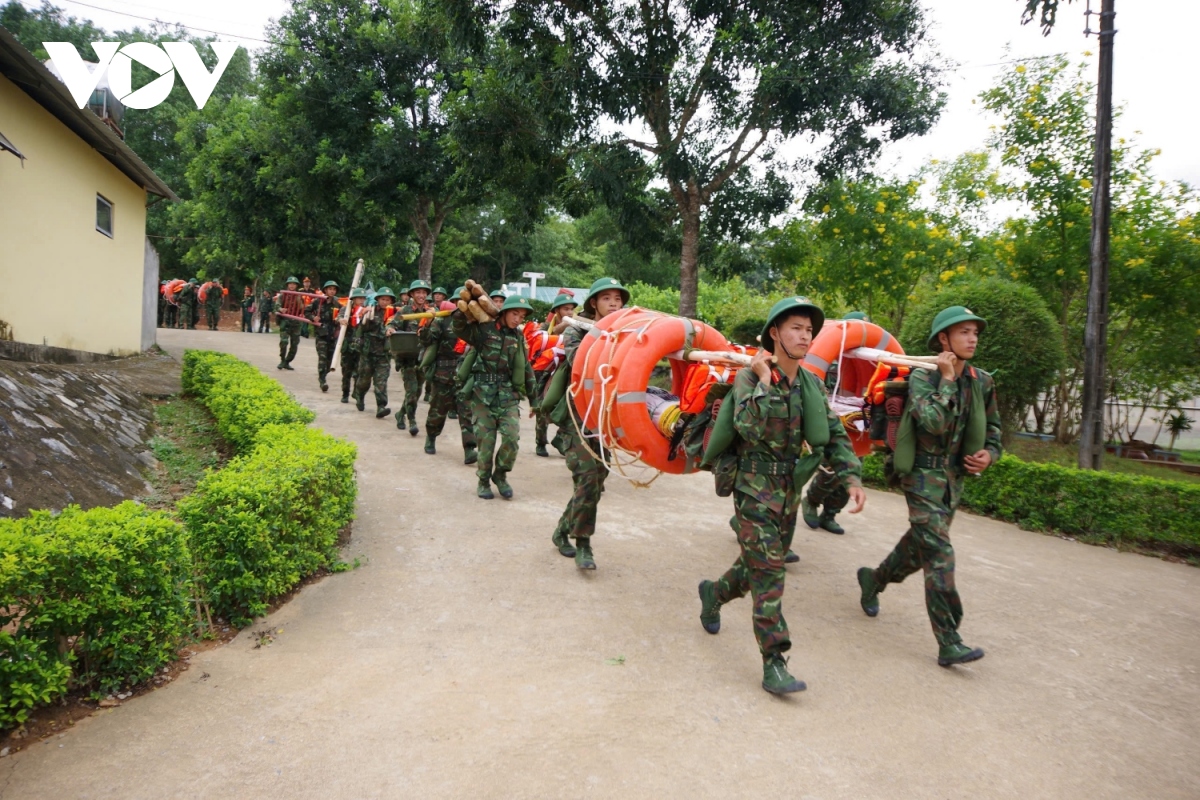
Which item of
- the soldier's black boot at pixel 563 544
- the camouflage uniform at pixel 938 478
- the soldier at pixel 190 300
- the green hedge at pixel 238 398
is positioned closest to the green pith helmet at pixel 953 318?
the camouflage uniform at pixel 938 478

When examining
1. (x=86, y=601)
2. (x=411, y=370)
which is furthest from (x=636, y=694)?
(x=411, y=370)

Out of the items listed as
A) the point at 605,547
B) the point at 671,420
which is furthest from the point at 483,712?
the point at 605,547

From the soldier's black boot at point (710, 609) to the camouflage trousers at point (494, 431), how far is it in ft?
9.97

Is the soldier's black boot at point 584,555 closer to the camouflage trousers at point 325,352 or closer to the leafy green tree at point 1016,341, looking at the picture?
the leafy green tree at point 1016,341

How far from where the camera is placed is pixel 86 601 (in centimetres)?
329

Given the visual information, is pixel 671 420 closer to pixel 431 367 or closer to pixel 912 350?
pixel 431 367

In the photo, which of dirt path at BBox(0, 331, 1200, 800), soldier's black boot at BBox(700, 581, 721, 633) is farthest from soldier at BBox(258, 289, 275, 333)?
soldier's black boot at BBox(700, 581, 721, 633)

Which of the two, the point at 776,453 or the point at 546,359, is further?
the point at 546,359

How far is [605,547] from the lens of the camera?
6.14 m

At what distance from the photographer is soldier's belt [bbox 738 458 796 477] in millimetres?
3959

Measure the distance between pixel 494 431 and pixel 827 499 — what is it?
3122 millimetres

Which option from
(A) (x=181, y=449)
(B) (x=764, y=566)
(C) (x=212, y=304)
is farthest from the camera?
(C) (x=212, y=304)

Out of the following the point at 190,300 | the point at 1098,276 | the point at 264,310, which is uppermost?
the point at 1098,276

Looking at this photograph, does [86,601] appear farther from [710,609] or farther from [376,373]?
[376,373]
